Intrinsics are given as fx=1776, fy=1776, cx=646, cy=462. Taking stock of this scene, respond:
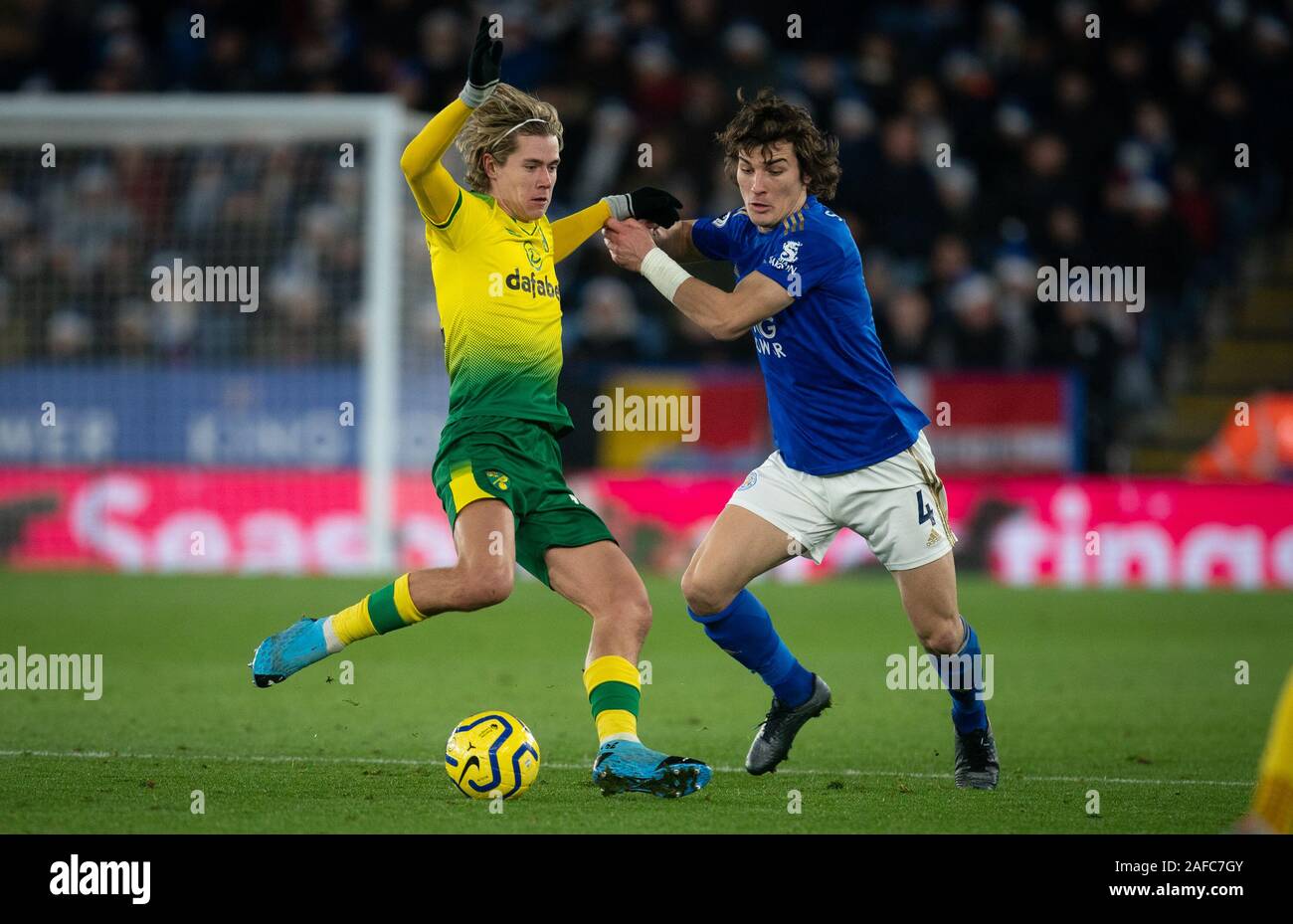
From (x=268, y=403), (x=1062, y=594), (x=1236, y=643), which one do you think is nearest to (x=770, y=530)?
(x=1236, y=643)

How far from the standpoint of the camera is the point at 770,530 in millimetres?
6492

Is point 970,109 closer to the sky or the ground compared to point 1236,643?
closer to the sky

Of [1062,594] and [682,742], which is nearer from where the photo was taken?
[682,742]

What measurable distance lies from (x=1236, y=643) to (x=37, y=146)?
1046cm

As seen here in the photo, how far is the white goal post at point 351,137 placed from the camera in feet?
44.6

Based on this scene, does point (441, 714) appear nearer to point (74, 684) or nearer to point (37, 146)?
point (74, 684)

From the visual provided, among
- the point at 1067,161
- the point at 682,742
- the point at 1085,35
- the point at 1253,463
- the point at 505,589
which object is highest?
the point at 1085,35

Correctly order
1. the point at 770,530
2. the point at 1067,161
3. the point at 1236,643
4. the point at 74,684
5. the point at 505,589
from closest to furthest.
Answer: the point at 505,589 → the point at 770,530 → the point at 74,684 → the point at 1236,643 → the point at 1067,161

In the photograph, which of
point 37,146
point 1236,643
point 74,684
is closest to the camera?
point 74,684

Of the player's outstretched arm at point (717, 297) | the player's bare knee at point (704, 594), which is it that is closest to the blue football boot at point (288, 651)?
the player's bare knee at point (704, 594)

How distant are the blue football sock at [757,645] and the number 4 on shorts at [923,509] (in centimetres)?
69

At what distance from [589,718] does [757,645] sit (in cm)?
184
